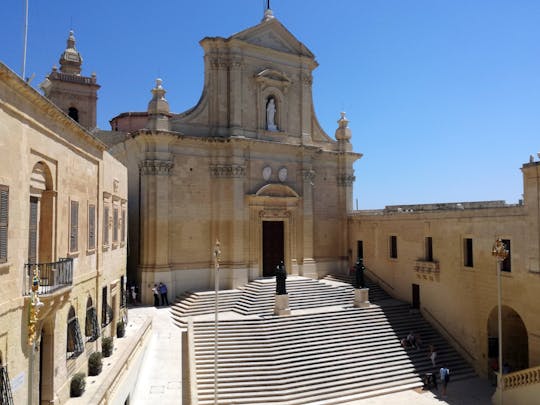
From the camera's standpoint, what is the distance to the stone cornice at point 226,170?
26391mm

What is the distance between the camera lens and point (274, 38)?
28453 mm

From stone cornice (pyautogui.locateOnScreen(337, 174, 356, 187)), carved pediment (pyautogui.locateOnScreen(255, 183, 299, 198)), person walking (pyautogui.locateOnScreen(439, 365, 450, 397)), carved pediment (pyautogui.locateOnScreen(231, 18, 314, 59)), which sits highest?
carved pediment (pyautogui.locateOnScreen(231, 18, 314, 59))

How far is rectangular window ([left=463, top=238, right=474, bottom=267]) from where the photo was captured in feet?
74.8

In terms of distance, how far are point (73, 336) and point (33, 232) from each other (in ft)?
12.5

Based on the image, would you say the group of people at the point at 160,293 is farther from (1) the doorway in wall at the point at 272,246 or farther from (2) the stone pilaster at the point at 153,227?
(1) the doorway in wall at the point at 272,246

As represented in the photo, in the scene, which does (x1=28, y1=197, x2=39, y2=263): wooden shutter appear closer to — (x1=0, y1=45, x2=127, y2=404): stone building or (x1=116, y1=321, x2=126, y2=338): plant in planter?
(x1=0, y1=45, x2=127, y2=404): stone building

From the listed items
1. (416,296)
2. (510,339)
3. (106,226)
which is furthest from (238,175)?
(510,339)

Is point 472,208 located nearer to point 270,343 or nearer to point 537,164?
point 537,164

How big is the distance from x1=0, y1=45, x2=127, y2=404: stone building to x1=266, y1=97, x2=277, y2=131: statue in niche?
14143 mm

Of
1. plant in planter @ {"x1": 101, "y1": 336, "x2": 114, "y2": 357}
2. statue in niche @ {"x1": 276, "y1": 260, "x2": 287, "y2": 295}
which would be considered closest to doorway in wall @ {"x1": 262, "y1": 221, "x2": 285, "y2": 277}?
statue in niche @ {"x1": 276, "y1": 260, "x2": 287, "y2": 295}

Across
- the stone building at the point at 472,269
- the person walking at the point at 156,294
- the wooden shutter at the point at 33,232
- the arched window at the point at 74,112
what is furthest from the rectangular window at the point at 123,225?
the stone building at the point at 472,269

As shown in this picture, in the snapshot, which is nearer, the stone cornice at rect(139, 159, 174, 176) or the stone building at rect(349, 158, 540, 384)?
the stone building at rect(349, 158, 540, 384)

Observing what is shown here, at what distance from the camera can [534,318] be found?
19.0m

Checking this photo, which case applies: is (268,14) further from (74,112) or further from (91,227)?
(91,227)
